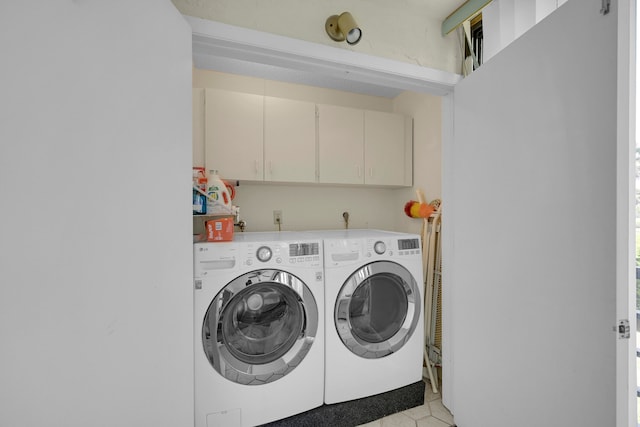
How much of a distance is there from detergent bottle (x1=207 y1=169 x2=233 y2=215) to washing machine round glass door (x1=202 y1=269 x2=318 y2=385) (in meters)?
0.43

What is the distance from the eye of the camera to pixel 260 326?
1432 mm

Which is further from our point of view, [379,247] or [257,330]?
[379,247]

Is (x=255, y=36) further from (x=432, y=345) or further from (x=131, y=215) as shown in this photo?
(x=432, y=345)

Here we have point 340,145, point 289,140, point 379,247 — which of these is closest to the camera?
point 379,247

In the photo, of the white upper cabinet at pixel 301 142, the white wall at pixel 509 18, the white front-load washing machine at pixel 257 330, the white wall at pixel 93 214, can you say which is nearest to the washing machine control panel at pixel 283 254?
the white front-load washing machine at pixel 257 330

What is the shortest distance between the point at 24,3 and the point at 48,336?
0.71 metres

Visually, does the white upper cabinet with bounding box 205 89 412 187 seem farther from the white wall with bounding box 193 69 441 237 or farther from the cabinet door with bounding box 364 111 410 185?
the white wall with bounding box 193 69 441 237

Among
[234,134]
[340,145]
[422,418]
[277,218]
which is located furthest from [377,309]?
[234,134]

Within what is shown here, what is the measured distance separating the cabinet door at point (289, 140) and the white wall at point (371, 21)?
0.85m

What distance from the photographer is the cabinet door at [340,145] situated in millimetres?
2229

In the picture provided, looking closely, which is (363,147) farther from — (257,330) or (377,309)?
(257,330)

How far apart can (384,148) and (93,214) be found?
7.18ft

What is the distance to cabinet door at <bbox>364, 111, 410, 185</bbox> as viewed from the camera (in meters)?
2.37

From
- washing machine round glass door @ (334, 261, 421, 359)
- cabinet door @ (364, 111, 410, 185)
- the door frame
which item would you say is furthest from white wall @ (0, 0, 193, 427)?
cabinet door @ (364, 111, 410, 185)
